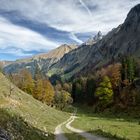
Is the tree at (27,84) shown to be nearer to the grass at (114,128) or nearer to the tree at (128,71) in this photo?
the tree at (128,71)

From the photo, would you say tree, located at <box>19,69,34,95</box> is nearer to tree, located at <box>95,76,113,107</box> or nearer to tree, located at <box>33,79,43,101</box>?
tree, located at <box>33,79,43,101</box>

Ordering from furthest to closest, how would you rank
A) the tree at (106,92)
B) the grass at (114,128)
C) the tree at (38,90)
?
1. the tree at (38,90)
2. the tree at (106,92)
3. the grass at (114,128)

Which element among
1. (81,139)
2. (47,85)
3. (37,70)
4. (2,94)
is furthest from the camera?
(37,70)

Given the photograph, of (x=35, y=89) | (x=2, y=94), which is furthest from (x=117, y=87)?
(x=2, y=94)

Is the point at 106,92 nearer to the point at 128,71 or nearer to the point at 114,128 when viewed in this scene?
the point at 128,71

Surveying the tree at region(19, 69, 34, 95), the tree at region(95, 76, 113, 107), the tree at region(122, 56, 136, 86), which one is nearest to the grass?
the tree at region(95, 76, 113, 107)

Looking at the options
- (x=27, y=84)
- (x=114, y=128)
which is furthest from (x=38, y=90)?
(x=114, y=128)

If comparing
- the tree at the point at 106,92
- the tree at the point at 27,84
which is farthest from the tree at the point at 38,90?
the tree at the point at 106,92

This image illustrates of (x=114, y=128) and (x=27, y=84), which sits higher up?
(x=27, y=84)

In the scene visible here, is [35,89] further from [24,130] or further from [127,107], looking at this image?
[24,130]

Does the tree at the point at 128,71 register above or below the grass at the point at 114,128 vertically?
above

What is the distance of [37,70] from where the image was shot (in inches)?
7200

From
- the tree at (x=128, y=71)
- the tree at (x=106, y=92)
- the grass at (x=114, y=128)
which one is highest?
the tree at (x=128, y=71)

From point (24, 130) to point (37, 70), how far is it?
145 meters
